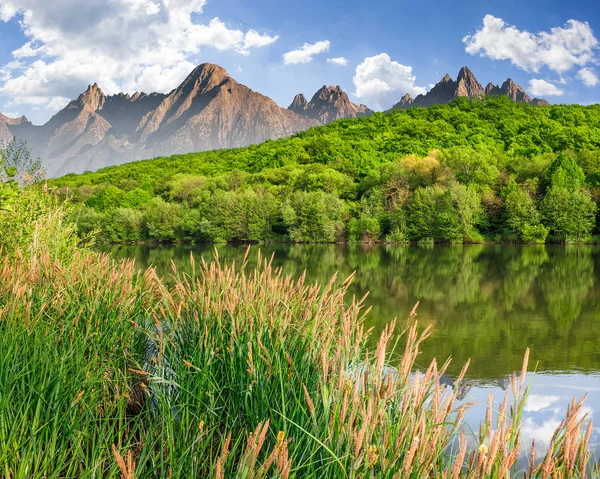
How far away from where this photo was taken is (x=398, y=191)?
203 ft

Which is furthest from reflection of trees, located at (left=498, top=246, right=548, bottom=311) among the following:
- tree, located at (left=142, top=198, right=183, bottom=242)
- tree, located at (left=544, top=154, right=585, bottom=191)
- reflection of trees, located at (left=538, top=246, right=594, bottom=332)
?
tree, located at (left=142, top=198, right=183, bottom=242)

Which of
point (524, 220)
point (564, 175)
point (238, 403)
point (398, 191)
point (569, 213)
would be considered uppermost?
point (564, 175)

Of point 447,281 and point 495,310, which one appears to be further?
point 447,281

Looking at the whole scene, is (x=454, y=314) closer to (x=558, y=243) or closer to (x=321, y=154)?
(x=558, y=243)

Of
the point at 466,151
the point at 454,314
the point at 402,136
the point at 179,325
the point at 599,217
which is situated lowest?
the point at 454,314

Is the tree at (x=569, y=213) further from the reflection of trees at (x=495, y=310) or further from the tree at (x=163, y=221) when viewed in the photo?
the tree at (x=163, y=221)

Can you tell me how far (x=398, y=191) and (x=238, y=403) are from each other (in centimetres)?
5978

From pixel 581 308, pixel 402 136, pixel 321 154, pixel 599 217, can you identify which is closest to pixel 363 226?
pixel 599 217

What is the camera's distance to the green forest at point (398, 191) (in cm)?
5516

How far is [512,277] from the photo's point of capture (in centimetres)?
2216

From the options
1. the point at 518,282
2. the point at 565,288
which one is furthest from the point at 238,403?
the point at 518,282

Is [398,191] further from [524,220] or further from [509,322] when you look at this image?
[509,322]

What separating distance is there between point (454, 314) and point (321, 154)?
2928 inches

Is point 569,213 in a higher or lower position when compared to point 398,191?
lower
